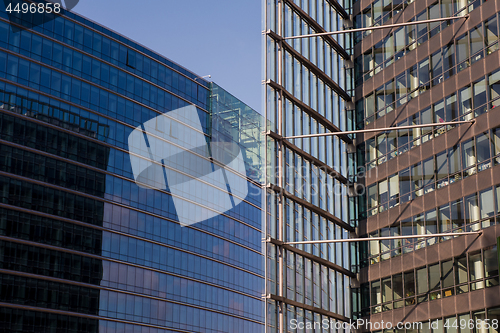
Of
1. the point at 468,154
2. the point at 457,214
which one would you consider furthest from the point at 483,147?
the point at 457,214

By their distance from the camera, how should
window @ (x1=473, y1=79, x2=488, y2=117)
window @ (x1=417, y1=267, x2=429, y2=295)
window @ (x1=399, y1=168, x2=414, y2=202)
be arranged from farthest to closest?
window @ (x1=399, y1=168, x2=414, y2=202), window @ (x1=417, y1=267, x2=429, y2=295), window @ (x1=473, y1=79, x2=488, y2=117)

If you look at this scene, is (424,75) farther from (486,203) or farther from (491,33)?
(486,203)

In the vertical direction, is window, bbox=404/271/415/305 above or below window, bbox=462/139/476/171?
below

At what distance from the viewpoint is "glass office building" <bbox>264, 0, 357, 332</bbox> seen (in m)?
43.2

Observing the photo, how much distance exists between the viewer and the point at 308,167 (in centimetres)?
4734

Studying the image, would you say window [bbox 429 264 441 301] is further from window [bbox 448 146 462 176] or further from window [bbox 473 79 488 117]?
window [bbox 473 79 488 117]

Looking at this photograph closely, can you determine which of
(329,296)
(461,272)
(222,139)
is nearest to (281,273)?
(329,296)

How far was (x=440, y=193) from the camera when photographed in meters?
41.4

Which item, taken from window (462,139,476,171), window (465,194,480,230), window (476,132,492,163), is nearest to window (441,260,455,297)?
window (465,194,480,230)

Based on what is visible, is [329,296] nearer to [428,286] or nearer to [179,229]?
[428,286]

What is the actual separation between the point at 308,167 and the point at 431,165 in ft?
26.8

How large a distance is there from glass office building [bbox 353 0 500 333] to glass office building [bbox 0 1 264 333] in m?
45.2

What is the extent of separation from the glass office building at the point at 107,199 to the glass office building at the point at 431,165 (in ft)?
148

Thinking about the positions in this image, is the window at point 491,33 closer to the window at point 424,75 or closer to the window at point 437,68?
the window at point 437,68
